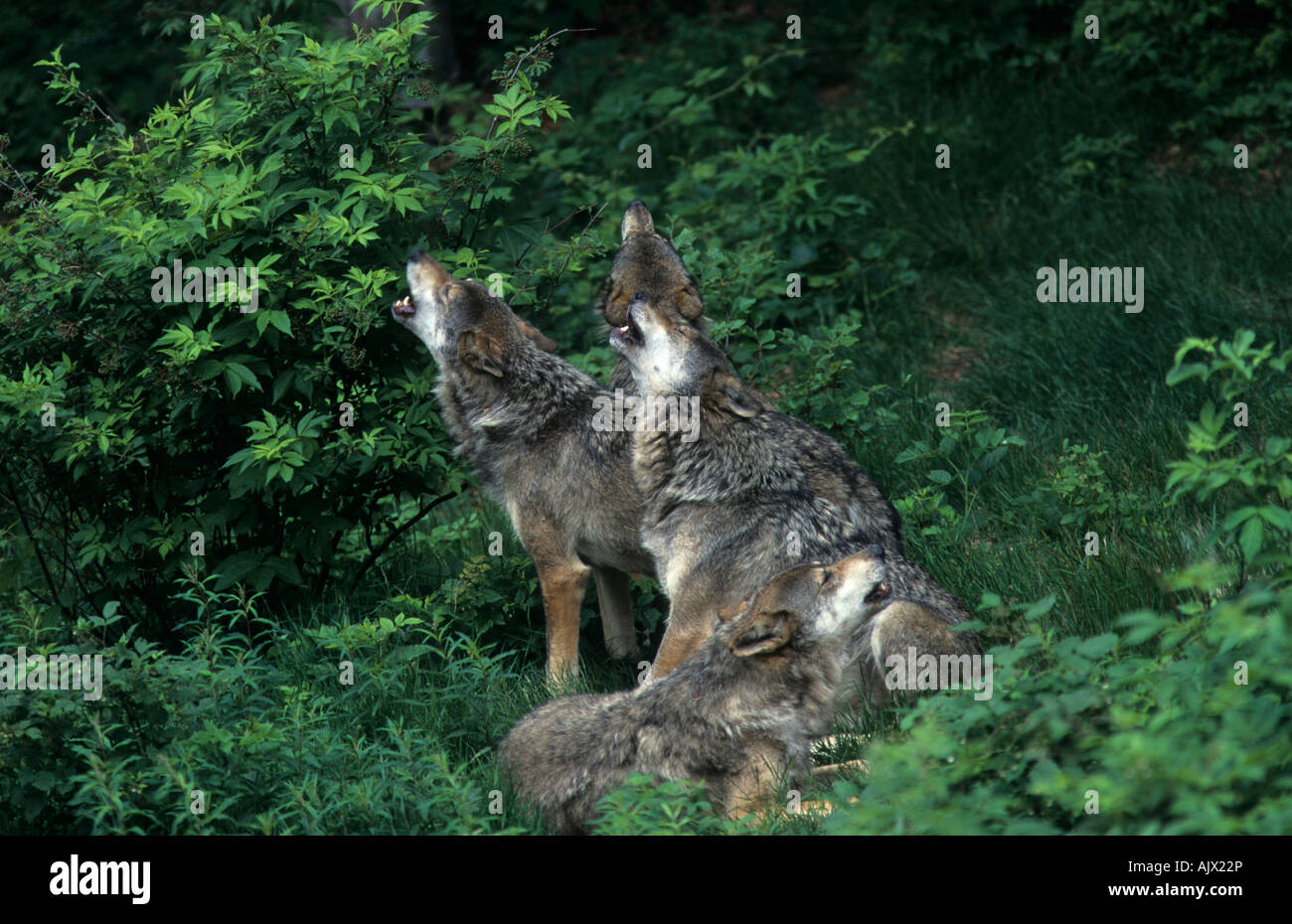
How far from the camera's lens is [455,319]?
7.01 m

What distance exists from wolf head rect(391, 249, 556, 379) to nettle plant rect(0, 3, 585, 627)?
20 centimetres

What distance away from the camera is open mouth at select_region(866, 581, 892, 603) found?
5570 mm

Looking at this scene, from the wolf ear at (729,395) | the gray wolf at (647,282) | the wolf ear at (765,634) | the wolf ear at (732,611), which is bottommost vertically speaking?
the wolf ear at (765,634)

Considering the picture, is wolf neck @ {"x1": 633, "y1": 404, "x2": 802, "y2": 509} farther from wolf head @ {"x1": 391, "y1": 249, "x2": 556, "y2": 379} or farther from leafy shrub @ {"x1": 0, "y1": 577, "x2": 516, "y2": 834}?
leafy shrub @ {"x1": 0, "y1": 577, "x2": 516, "y2": 834}

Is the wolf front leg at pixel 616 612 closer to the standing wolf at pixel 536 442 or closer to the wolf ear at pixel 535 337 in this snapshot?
the standing wolf at pixel 536 442

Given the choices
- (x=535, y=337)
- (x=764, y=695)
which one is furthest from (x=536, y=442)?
(x=764, y=695)

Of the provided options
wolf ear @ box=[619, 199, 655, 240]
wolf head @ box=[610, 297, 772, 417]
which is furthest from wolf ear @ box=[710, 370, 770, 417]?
wolf ear @ box=[619, 199, 655, 240]

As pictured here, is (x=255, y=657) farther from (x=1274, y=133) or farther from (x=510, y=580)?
(x=1274, y=133)

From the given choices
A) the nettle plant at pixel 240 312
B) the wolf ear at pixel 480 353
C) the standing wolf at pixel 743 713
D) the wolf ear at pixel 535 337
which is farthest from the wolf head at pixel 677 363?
the standing wolf at pixel 743 713

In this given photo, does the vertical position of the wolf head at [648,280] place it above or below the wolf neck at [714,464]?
above

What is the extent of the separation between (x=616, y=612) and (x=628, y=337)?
65.5 inches

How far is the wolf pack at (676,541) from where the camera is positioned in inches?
219

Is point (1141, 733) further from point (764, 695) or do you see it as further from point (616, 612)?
point (616, 612)

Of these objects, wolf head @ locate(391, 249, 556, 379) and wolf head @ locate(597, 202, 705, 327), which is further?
wolf head @ locate(597, 202, 705, 327)
